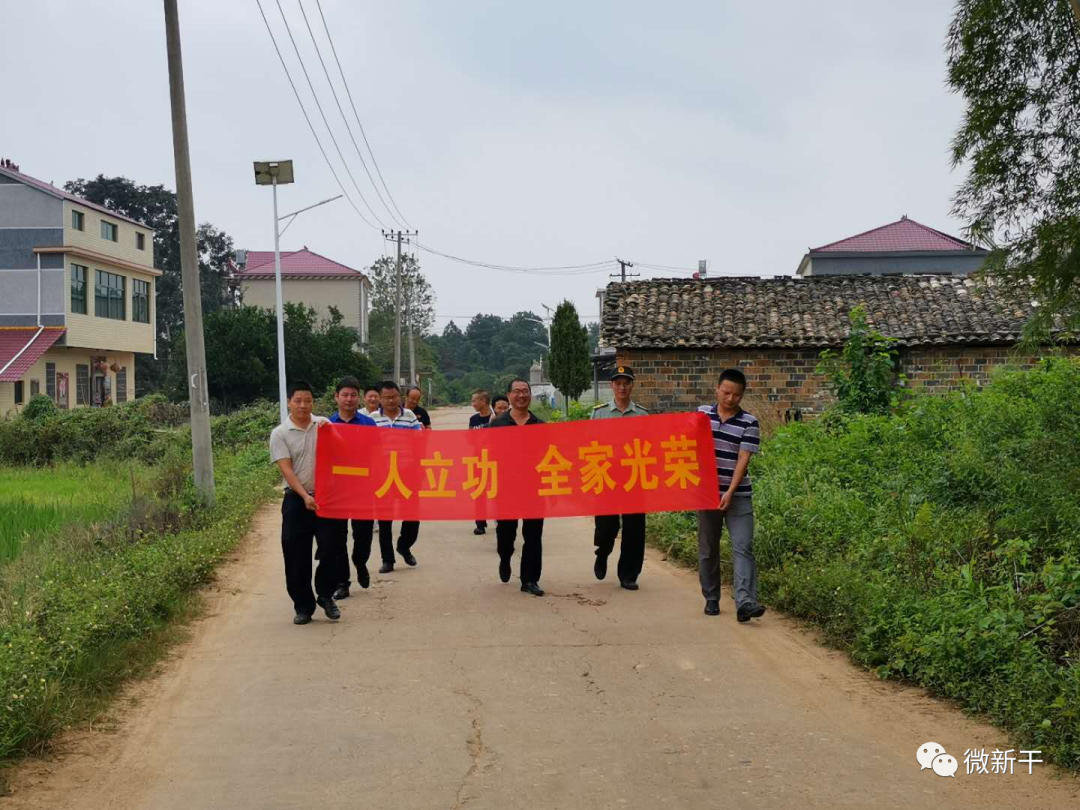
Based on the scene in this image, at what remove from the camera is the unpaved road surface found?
458cm

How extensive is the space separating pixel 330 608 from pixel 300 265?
6684cm

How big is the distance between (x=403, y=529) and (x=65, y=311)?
31.1 metres

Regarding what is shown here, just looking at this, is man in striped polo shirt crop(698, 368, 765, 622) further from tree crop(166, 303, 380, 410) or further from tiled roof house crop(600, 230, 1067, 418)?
tree crop(166, 303, 380, 410)

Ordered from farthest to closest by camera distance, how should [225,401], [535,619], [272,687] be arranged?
[225,401]
[535,619]
[272,687]

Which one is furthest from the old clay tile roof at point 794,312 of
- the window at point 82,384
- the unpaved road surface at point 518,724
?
the window at point 82,384

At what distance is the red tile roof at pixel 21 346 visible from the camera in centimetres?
3472

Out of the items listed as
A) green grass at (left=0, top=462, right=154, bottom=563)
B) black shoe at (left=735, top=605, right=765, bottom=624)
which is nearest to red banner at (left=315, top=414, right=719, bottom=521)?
black shoe at (left=735, top=605, right=765, bottom=624)

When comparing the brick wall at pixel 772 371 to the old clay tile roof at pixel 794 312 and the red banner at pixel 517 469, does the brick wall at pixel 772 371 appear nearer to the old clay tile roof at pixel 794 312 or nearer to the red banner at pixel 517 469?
the old clay tile roof at pixel 794 312

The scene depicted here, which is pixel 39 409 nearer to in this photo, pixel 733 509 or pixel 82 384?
pixel 82 384

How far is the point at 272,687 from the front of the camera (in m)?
6.30

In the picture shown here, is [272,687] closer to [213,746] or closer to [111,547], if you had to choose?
[213,746]

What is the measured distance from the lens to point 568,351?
42938 millimetres

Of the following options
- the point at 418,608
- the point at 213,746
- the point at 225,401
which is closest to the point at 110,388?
the point at 225,401

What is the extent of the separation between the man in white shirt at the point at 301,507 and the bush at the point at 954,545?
3466 millimetres
